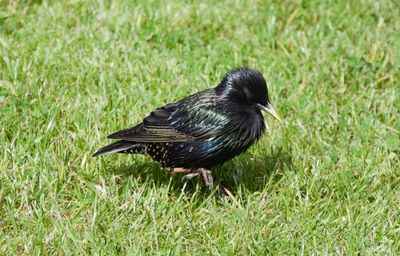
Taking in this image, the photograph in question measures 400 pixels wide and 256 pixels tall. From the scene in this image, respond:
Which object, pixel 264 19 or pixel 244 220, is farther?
pixel 264 19

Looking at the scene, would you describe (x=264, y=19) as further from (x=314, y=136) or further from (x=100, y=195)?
(x=100, y=195)

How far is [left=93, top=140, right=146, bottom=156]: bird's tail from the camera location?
510 centimetres

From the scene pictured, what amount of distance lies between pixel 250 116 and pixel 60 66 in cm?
196

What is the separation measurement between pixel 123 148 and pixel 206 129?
1.77 feet

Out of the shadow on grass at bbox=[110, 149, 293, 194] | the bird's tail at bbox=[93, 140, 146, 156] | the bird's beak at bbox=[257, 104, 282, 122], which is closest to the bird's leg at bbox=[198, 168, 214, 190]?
the shadow on grass at bbox=[110, 149, 293, 194]

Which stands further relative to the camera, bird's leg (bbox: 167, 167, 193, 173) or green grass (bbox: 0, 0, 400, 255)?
bird's leg (bbox: 167, 167, 193, 173)

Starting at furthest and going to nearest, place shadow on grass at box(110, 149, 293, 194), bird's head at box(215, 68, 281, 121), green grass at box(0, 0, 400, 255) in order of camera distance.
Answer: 1. shadow on grass at box(110, 149, 293, 194)
2. bird's head at box(215, 68, 281, 121)
3. green grass at box(0, 0, 400, 255)

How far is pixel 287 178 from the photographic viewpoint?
17.8 ft

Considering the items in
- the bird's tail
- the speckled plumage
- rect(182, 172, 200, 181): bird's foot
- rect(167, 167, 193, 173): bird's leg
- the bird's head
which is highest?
the bird's head

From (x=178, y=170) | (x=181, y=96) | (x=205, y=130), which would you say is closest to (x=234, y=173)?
(x=178, y=170)

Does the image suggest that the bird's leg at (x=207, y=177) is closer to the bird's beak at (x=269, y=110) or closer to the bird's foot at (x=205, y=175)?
the bird's foot at (x=205, y=175)

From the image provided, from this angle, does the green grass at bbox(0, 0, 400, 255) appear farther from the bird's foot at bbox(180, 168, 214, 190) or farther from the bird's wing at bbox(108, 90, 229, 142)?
the bird's wing at bbox(108, 90, 229, 142)

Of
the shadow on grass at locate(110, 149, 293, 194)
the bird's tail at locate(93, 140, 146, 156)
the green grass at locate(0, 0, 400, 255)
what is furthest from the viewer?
the shadow on grass at locate(110, 149, 293, 194)

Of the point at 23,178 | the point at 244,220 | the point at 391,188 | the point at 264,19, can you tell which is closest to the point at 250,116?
the point at 244,220
